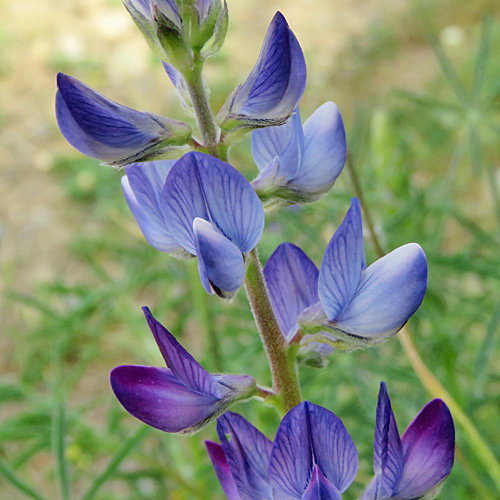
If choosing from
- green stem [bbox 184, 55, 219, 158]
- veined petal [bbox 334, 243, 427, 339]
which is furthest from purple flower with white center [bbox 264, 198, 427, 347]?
green stem [bbox 184, 55, 219, 158]

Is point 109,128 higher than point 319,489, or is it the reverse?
point 109,128

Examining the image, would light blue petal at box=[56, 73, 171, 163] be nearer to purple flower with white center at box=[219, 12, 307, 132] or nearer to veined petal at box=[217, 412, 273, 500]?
purple flower with white center at box=[219, 12, 307, 132]

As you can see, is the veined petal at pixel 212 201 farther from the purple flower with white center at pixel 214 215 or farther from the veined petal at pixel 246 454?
the veined petal at pixel 246 454

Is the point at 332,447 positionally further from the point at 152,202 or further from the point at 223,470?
the point at 152,202

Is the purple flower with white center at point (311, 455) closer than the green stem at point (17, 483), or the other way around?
the purple flower with white center at point (311, 455)

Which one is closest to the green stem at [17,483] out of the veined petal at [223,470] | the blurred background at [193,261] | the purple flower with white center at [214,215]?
the blurred background at [193,261]

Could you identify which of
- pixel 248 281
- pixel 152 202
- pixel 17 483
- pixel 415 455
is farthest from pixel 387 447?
pixel 17 483

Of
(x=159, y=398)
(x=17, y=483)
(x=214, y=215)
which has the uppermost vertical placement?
(x=214, y=215)

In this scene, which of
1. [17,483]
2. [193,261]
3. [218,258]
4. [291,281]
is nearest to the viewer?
[218,258]

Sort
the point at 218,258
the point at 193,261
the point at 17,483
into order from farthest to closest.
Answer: the point at 193,261
the point at 17,483
the point at 218,258
